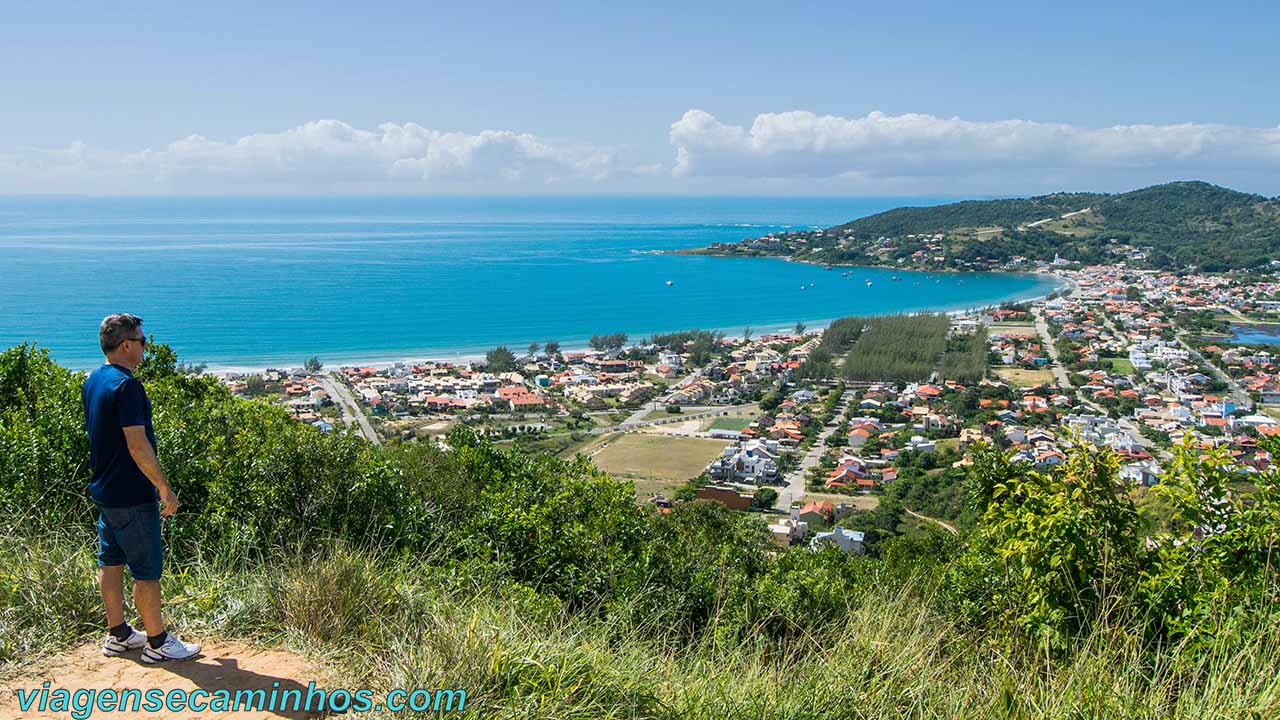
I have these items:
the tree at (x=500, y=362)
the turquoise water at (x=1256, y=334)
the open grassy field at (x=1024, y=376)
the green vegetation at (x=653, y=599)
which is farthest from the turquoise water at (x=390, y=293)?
the green vegetation at (x=653, y=599)

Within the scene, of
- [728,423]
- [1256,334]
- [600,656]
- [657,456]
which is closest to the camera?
[600,656]

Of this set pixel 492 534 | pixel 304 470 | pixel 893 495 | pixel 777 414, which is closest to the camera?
pixel 304 470

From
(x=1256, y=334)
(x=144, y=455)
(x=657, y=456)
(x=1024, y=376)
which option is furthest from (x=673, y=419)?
(x=1256, y=334)

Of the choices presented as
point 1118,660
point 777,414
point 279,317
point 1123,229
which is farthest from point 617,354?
point 1123,229

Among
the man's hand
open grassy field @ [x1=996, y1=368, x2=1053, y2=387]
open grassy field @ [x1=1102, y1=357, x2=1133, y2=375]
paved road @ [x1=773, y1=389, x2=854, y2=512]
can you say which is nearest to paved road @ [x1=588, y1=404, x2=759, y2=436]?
paved road @ [x1=773, y1=389, x2=854, y2=512]

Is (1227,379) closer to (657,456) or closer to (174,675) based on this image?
(657,456)

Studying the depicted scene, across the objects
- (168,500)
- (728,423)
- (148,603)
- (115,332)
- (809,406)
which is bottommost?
(728,423)

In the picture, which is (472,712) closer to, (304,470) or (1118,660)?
(1118,660)

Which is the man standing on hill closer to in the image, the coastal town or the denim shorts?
the denim shorts
